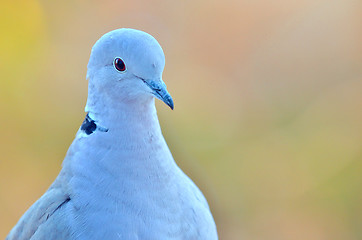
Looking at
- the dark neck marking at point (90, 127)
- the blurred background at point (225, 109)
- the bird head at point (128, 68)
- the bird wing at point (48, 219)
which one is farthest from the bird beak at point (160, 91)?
the blurred background at point (225, 109)

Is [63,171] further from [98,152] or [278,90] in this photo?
[278,90]

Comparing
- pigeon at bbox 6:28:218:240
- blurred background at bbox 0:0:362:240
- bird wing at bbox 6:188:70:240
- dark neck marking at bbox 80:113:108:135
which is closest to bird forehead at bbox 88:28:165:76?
pigeon at bbox 6:28:218:240

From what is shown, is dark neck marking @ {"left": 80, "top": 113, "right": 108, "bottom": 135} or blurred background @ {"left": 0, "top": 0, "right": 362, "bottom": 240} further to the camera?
blurred background @ {"left": 0, "top": 0, "right": 362, "bottom": 240}

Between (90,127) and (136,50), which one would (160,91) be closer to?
(136,50)

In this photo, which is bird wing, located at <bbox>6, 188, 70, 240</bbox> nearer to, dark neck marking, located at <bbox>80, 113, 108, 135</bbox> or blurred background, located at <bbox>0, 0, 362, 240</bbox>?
dark neck marking, located at <bbox>80, 113, 108, 135</bbox>

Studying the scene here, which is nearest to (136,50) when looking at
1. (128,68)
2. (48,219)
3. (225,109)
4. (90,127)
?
(128,68)
